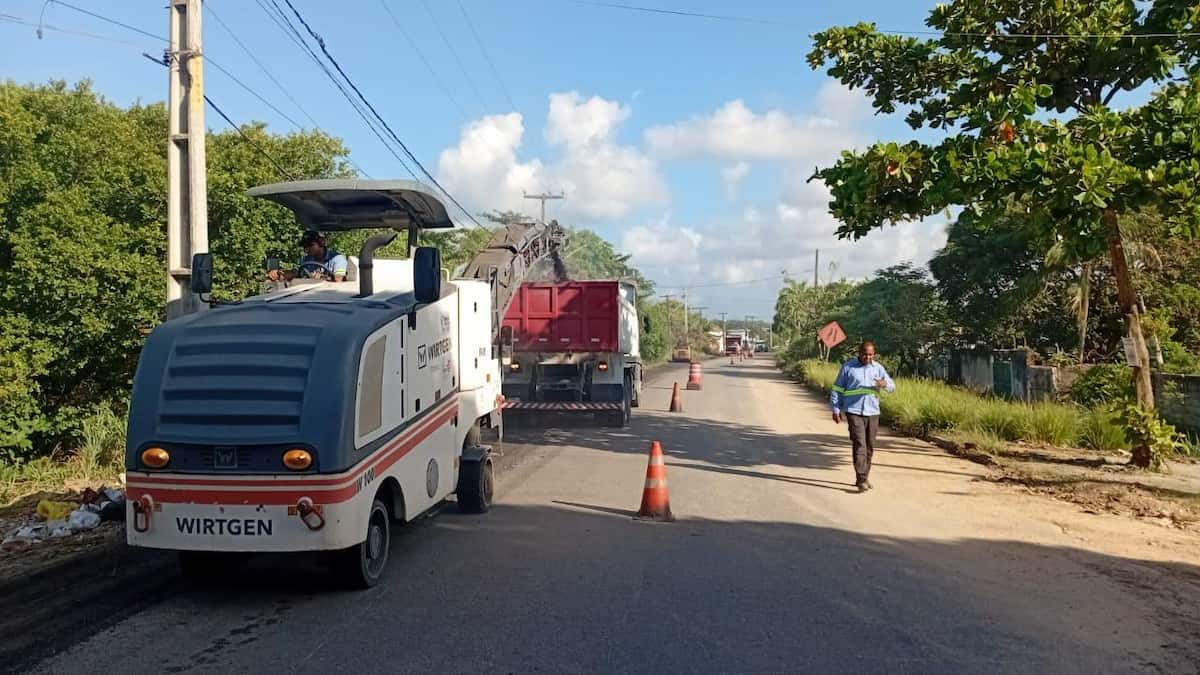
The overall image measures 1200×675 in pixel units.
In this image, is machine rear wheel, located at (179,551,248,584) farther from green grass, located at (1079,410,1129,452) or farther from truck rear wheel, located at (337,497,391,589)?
green grass, located at (1079,410,1129,452)

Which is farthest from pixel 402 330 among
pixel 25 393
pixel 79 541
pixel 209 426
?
pixel 25 393

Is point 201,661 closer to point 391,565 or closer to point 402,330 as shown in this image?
point 391,565

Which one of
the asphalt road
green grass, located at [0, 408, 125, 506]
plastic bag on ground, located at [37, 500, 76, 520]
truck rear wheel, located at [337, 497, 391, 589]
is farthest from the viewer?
green grass, located at [0, 408, 125, 506]

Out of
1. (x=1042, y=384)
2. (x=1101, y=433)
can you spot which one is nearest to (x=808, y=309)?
(x=1042, y=384)

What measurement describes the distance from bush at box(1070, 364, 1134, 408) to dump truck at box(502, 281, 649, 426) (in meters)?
8.94

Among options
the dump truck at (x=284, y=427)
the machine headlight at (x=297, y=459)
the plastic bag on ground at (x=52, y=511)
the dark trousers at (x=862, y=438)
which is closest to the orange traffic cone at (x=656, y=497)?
the dump truck at (x=284, y=427)

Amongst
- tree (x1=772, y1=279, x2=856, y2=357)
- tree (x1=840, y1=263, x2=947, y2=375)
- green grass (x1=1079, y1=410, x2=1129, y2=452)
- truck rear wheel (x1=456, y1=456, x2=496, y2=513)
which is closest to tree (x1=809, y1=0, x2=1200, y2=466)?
green grass (x1=1079, y1=410, x2=1129, y2=452)

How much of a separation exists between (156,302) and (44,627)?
438 inches

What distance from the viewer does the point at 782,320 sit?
309ft

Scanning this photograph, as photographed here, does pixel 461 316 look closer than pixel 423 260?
No

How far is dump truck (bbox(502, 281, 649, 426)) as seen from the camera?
59.8 ft

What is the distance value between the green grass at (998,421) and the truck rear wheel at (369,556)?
9.93m

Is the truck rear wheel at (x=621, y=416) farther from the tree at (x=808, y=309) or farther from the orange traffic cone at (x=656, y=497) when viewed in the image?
the tree at (x=808, y=309)

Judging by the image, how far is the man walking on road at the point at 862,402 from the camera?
35.7 feet
